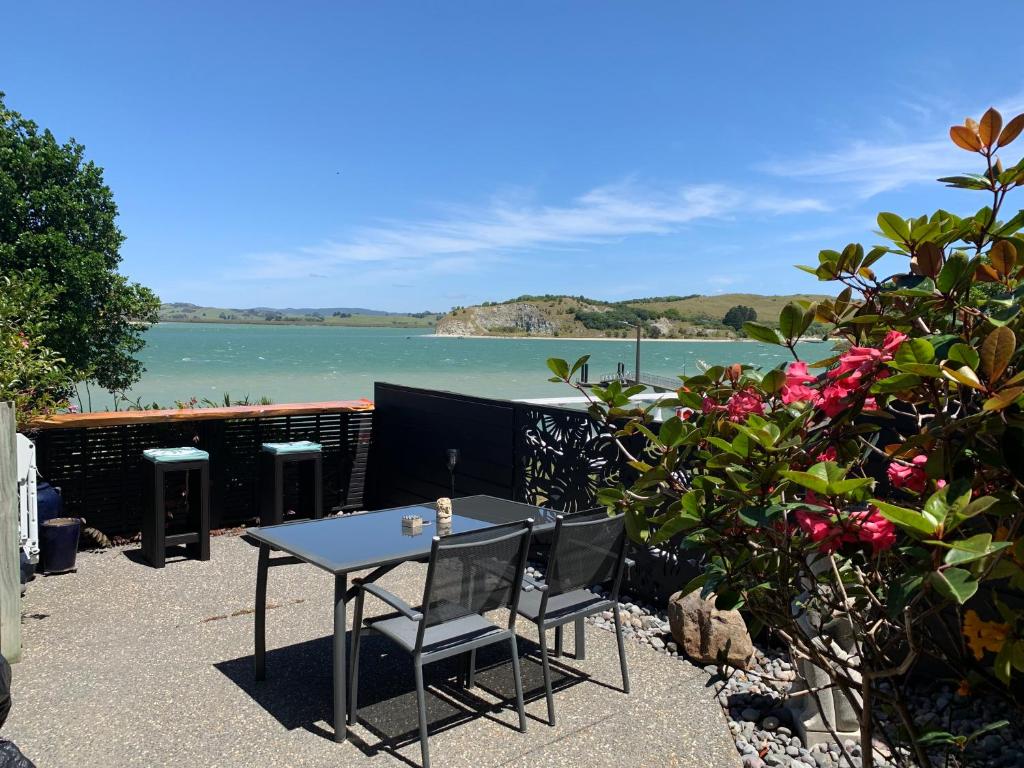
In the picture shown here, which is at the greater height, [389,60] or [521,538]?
[389,60]

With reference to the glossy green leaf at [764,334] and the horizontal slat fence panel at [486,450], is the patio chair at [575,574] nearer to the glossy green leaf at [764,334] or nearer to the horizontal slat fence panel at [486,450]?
the horizontal slat fence panel at [486,450]

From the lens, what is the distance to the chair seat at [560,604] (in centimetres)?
327

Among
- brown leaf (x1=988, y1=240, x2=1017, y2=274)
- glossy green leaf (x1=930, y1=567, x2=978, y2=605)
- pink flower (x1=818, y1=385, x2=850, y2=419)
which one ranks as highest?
brown leaf (x1=988, y1=240, x2=1017, y2=274)

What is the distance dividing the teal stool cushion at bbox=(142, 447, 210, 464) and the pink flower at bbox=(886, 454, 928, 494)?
17.3ft

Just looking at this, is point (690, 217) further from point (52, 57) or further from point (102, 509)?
point (102, 509)

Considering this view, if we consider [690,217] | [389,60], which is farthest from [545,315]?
[389,60]

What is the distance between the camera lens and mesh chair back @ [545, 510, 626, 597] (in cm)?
314

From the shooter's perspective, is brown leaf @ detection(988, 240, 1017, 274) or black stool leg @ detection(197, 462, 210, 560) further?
black stool leg @ detection(197, 462, 210, 560)

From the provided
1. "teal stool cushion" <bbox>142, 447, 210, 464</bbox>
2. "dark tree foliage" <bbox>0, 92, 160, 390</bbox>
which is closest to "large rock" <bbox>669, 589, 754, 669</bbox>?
"teal stool cushion" <bbox>142, 447, 210, 464</bbox>

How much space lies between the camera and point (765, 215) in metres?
31.8

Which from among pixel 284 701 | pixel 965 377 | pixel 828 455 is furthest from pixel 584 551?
pixel 965 377

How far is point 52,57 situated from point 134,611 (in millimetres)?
10110

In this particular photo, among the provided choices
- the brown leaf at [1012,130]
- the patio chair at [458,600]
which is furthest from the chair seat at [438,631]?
the brown leaf at [1012,130]

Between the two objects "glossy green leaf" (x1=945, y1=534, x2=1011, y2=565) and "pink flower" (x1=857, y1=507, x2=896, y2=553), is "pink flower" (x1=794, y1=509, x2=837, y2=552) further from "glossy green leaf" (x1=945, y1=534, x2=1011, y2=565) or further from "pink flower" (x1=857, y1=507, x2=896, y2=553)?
"glossy green leaf" (x1=945, y1=534, x2=1011, y2=565)
